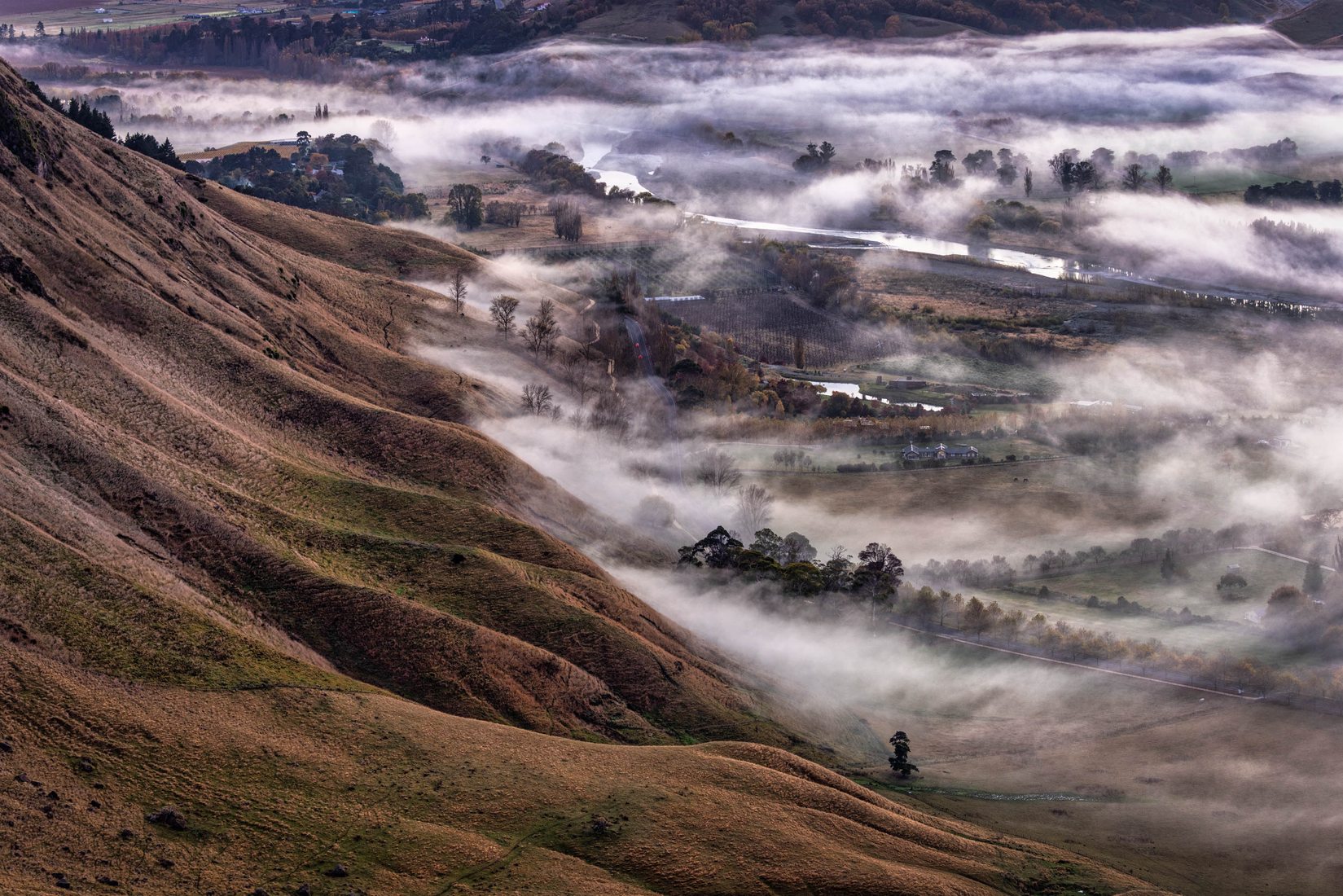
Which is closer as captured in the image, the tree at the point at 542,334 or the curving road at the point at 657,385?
the curving road at the point at 657,385

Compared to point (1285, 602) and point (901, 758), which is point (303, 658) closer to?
point (901, 758)

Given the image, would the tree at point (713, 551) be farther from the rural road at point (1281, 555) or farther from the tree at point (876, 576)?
the rural road at point (1281, 555)

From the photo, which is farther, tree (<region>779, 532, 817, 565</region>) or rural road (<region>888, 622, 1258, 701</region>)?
tree (<region>779, 532, 817, 565</region>)

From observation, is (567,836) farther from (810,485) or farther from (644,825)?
(810,485)

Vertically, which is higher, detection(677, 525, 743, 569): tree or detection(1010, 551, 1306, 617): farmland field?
detection(677, 525, 743, 569): tree

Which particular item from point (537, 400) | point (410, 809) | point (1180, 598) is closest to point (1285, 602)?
point (1180, 598)

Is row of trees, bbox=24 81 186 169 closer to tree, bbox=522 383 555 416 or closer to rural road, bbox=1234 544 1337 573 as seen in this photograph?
tree, bbox=522 383 555 416

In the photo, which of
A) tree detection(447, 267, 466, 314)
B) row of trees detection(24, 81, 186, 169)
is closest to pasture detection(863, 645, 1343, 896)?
tree detection(447, 267, 466, 314)

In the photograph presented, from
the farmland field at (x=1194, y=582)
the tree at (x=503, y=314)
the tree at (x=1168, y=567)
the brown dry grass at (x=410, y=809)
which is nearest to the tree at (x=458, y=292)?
the tree at (x=503, y=314)
